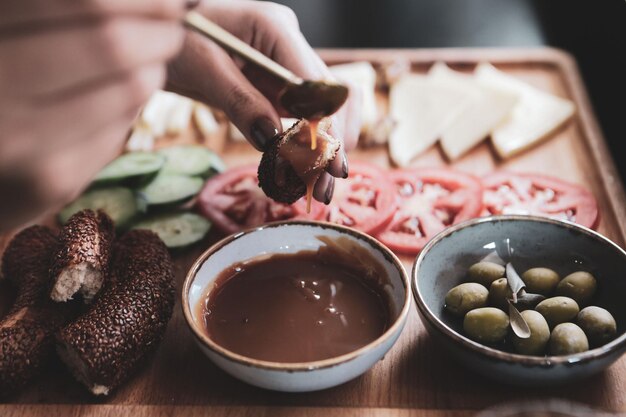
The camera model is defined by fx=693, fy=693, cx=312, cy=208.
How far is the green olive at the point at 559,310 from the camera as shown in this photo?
1.80m

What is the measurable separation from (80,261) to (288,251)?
612mm

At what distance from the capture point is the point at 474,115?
2.98 m

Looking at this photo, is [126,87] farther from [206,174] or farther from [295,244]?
[206,174]

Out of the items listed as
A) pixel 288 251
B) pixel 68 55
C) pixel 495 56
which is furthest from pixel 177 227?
pixel 495 56

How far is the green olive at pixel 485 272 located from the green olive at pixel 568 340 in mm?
261

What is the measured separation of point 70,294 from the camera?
189cm

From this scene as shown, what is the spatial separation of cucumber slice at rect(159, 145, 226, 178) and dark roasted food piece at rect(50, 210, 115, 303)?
73 centimetres

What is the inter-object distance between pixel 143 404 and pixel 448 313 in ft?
2.81

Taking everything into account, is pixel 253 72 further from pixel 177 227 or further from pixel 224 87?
pixel 177 227

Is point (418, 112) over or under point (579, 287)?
under

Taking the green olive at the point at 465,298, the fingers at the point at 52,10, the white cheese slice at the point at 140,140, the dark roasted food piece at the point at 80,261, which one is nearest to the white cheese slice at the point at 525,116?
the green olive at the point at 465,298

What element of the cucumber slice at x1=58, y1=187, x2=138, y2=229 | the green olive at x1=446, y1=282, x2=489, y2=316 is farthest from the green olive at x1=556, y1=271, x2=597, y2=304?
the cucumber slice at x1=58, y1=187, x2=138, y2=229

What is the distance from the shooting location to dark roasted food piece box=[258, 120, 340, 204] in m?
1.92

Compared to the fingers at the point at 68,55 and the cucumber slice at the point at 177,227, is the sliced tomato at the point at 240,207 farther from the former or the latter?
the fingers at the point at 68,55
